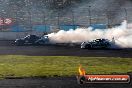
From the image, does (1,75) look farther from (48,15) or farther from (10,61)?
(48,15)

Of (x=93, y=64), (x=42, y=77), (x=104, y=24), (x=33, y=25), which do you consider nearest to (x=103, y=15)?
(x=104, y=24)

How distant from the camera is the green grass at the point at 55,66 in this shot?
76.1 feet

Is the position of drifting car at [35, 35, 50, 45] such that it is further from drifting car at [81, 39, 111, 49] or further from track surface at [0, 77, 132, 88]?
track surface at [0, 77, 132, 88]

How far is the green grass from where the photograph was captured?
23.2 meters

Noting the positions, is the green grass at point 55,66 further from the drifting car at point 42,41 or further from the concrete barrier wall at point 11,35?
the concrete barrier wall at point 11,35

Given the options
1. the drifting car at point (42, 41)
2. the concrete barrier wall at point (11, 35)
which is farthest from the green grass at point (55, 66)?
the concrete barrier wall at point (11, 35)

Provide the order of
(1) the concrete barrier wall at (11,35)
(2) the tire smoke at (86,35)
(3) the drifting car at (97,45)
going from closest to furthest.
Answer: (3) the drifting car at (97,45)
(2) the tire smoke at (86,35)
(1) the concrete barrier wall at (11,35)

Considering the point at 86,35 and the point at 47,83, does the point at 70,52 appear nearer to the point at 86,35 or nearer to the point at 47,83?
the point at 86,35

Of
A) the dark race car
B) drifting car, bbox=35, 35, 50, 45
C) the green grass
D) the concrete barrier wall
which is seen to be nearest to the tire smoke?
drifting car, bbox=35, 35, 50, 45

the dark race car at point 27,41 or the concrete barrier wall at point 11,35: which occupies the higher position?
the dark race car at point 27,41

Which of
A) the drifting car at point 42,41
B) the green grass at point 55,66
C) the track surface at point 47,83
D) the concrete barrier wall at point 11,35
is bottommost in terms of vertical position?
the concrete barrier wall at point 11,35

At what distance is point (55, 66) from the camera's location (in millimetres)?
26609

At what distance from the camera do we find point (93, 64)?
1098 inches

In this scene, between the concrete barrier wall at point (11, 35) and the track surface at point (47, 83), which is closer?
the track surface at point (47, 83)
